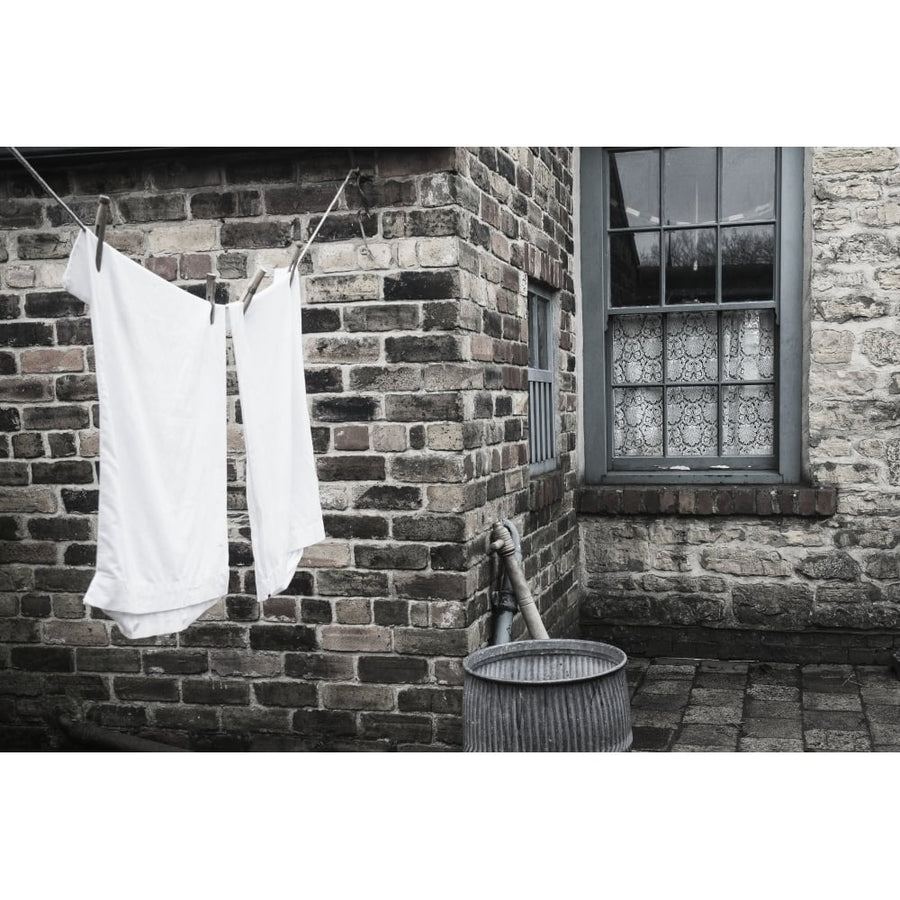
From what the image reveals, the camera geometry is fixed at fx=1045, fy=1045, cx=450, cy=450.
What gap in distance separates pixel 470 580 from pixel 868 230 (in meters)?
3.10

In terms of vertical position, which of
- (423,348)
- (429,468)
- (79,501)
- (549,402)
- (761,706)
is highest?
(423,348)

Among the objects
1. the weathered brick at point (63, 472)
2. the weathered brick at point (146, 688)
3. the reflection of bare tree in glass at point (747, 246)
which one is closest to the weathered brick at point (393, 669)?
the weathered brick at point (146, 688)

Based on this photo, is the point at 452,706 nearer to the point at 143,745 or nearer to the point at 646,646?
the point at 143,745

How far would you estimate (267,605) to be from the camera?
415 centimetres

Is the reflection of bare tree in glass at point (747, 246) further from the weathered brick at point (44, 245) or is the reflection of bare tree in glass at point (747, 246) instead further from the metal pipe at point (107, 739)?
the metal pipe at point (107, 739)

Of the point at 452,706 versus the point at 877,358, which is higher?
the point at 877,358

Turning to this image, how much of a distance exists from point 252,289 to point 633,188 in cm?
362

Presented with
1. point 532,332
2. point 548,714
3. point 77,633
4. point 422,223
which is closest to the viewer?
point 548,714

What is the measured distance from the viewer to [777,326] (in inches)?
230

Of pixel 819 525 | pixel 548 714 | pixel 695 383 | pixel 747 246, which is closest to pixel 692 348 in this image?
pixel 695 383

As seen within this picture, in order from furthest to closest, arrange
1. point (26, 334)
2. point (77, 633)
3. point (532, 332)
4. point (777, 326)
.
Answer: point (777, 326) → point (532, 332) → point (77, 633) → point (26, 334)

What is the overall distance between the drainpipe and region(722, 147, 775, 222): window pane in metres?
2.66

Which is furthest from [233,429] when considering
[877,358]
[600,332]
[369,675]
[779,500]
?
[877,358]

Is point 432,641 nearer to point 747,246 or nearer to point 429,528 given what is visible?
point 429,528
